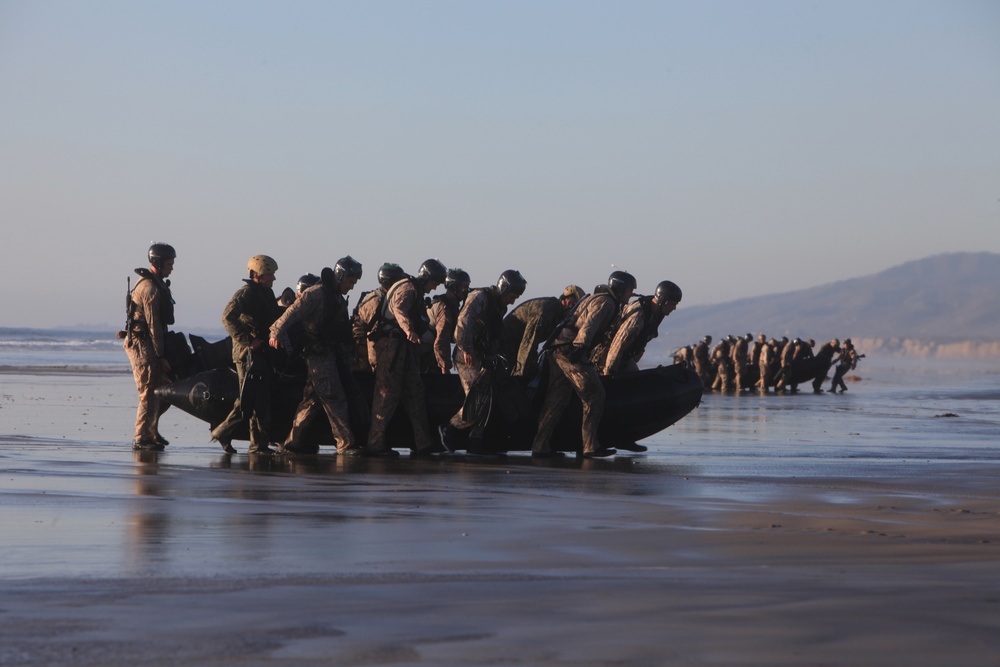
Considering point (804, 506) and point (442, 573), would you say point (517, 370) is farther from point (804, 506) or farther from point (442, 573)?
point (442, 573)

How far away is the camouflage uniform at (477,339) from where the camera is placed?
13.7m

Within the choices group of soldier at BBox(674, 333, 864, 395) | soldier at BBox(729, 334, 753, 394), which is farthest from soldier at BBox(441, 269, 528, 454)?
soldier at BBox(729, 334, 753, 394)

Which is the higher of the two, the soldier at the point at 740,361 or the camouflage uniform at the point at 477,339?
the soldier at the point at 740,361

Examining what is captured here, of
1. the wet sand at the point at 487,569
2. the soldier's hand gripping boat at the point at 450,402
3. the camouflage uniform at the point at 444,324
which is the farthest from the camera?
the camouflage uniform at the point at 444,324

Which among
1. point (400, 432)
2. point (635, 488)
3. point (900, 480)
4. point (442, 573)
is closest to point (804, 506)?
point (635, 488)

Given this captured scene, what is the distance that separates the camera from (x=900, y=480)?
37.4ft

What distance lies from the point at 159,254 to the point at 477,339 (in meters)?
3.08

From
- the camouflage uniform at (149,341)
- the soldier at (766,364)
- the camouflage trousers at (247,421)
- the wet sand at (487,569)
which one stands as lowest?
the wet sand at (487,569)

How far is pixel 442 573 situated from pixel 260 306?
25.6ft

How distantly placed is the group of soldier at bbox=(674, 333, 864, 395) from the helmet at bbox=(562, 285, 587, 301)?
3083 cm

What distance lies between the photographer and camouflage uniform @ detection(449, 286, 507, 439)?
13.7m

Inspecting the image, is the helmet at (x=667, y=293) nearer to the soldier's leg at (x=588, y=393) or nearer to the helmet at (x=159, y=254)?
the soldier's leg at (x=588, y=393)

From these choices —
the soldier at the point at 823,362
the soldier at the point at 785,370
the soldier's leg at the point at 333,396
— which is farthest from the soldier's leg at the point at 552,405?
the soldier at the point at 823,362

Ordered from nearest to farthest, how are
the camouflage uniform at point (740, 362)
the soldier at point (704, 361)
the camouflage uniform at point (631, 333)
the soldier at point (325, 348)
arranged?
the soldier at point (325, 348)
the camouflage uniform at point (631, 333)
the soldier at point (704, 361)
the camouflage uniform at point (740, 362)
